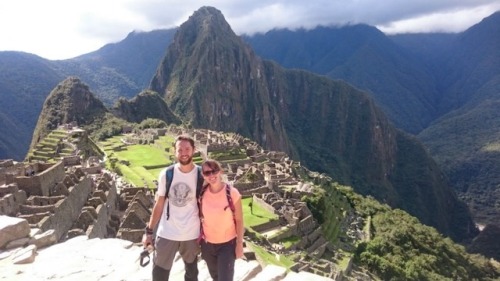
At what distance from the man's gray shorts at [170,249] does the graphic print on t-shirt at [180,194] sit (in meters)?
0.66

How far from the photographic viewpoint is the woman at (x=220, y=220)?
7.94 m

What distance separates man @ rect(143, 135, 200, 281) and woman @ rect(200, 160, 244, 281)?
17 cm

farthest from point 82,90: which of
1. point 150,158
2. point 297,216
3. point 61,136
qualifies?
point 297,216

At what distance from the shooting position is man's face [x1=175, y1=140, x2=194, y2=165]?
8.07m

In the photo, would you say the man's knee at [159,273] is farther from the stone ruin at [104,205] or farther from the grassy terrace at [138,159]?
the grassy terrace at [138,159]

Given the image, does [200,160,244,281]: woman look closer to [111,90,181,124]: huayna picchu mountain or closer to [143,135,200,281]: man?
[143,135,200,281]: man

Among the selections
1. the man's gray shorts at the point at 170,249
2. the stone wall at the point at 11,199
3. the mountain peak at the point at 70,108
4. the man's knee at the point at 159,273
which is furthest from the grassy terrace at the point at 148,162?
the mountain peak at the point at 70,108

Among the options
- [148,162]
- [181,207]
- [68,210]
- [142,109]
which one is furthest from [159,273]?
[142,109]

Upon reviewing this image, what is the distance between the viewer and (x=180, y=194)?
8.08 meters

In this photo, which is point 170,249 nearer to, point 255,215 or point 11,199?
point 11,199

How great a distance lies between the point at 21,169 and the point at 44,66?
158593 mm

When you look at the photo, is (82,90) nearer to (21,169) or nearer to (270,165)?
(270,165)

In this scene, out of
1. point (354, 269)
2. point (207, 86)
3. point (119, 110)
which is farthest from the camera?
point (207, 86)

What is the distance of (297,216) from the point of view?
121 ft
